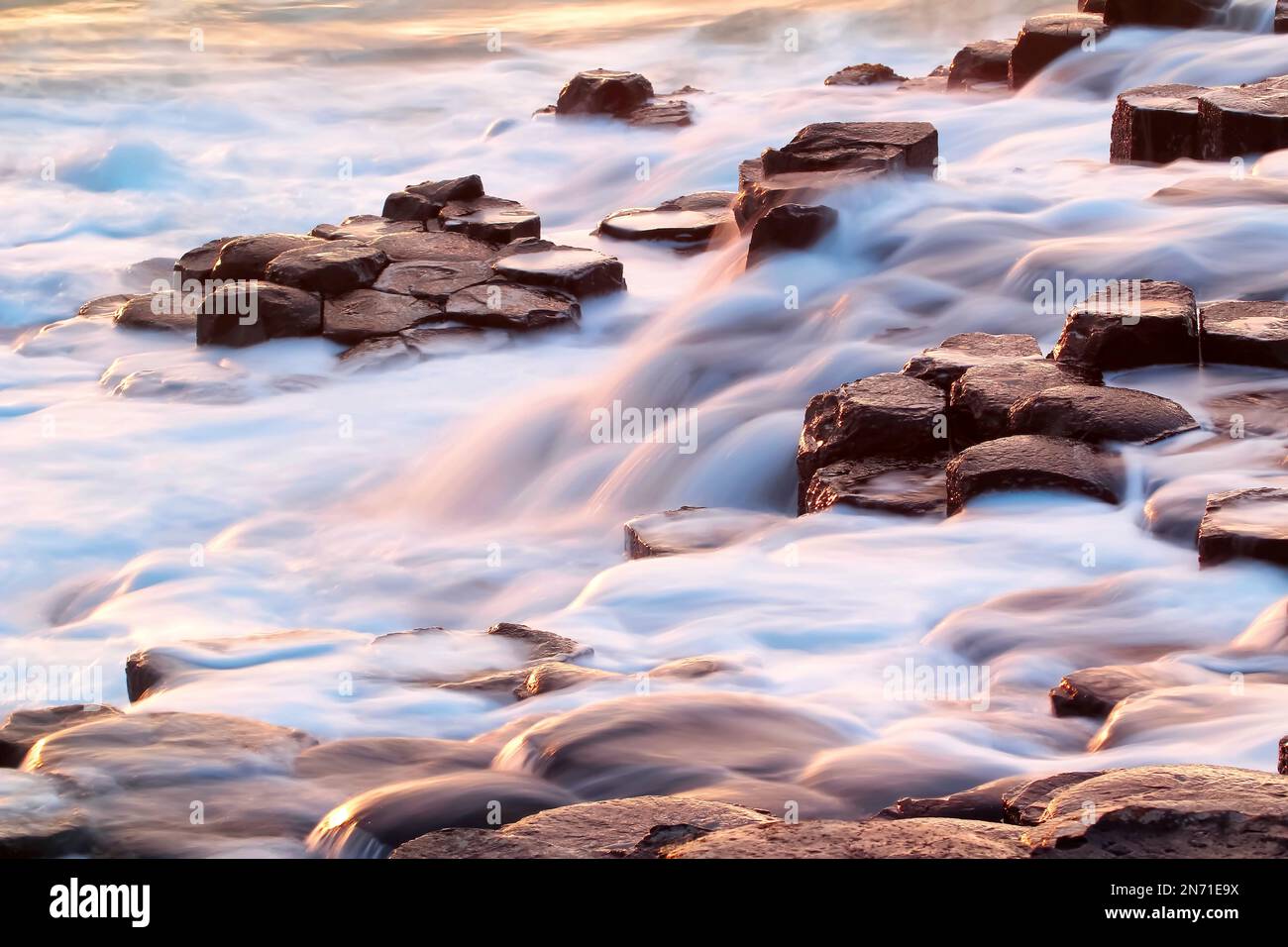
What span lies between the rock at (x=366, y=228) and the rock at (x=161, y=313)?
89 cm

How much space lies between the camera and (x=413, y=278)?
8.37 metres

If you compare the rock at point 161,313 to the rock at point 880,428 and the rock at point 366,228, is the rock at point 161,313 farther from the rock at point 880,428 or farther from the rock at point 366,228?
the rock at point 880,428

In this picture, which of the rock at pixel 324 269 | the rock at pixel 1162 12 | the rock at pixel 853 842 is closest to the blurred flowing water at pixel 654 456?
the rock at pixel 1162 12

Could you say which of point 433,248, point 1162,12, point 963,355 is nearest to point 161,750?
point 963,355

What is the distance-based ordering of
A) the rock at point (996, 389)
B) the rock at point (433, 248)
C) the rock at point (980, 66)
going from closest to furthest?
the rock at point (996, 389)
the rock at point (433, 248)
the rock at point (980, 66)

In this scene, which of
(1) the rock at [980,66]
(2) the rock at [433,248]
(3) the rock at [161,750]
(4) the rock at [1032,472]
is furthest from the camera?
(1) the rock at [980,66]

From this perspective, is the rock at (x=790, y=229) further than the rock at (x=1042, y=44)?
No

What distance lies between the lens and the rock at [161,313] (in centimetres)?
845

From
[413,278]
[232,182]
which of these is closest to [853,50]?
[232,182]

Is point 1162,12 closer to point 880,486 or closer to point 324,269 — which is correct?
point 324,269

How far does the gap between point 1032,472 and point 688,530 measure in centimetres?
114

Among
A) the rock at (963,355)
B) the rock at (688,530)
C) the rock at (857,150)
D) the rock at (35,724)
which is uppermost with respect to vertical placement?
the rock at (857,150)

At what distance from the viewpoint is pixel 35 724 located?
3.65 metres
